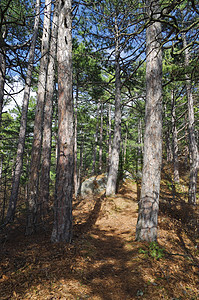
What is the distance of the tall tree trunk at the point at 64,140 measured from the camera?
4012 mm

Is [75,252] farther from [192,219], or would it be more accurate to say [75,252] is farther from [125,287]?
[192,219]

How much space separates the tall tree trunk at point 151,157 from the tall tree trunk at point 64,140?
195 centimetres

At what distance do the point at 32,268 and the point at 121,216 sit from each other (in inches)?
207

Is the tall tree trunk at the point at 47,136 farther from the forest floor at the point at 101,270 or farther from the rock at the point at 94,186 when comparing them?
Result: the forest floor at the point at 101,270

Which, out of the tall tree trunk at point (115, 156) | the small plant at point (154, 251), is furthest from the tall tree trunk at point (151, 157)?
the tall tree trunk at point (115, 156)

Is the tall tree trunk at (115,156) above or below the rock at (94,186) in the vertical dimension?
above

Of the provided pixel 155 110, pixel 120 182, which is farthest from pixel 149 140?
pixel 120 182

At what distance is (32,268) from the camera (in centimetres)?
289

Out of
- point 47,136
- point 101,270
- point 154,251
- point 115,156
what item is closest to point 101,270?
point 101,270

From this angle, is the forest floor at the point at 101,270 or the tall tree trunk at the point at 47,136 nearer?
the forest floor at the point at 101,270

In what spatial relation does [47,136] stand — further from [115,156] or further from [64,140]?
[64,140]

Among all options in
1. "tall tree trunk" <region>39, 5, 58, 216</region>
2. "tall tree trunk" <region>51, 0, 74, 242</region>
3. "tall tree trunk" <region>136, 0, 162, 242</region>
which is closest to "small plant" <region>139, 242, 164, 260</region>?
"tall tree trunk" <region>136, 0, 162, 242</region>

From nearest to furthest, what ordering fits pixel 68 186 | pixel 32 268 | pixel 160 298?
pixel 160 298, pixel 32 268, pixel 68 186

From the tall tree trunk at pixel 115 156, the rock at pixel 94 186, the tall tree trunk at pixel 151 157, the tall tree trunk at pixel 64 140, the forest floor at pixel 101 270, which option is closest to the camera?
the forest floor at pixel 101 270
